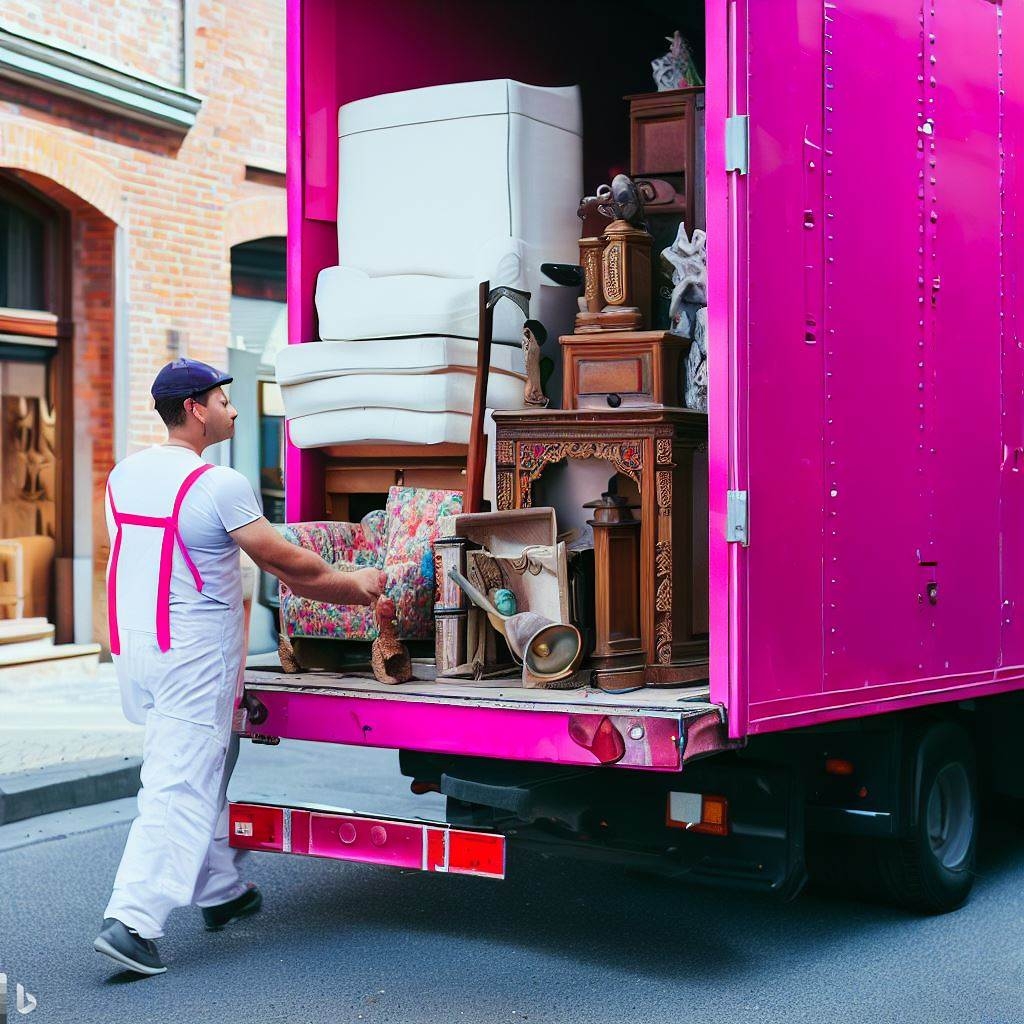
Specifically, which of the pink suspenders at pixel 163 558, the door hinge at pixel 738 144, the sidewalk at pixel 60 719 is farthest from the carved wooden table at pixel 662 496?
the sidewalk at pixel 60 719

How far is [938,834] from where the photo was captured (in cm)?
577

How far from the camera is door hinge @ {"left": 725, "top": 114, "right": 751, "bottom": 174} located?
4.60 metres

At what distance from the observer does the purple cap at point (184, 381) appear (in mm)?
5109

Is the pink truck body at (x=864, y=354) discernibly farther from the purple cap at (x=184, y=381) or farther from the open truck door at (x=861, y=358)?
the purple cap at (x=184, y=381)

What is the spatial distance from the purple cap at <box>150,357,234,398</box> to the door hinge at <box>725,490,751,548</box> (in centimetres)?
164

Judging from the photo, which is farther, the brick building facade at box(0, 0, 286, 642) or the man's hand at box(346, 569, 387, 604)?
the brick building facade at box(0, 0, 286, 642)

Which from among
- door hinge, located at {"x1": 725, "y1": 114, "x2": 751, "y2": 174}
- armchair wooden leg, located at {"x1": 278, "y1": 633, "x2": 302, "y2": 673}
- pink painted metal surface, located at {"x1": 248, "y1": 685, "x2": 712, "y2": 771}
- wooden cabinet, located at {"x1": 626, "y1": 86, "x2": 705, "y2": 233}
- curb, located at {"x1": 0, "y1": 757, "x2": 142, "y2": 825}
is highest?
wooden cabinet, located at {"x1": 626, "y1": 86, "x2": 705, "y2": 233}

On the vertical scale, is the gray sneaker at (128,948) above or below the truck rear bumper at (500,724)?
below

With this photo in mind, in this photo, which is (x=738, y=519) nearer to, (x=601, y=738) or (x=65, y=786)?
(x=601, y=738)

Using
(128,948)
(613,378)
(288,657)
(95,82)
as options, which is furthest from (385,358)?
(95,82)

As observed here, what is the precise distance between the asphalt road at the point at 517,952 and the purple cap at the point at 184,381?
1.80 meters

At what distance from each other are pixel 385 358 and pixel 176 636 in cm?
150

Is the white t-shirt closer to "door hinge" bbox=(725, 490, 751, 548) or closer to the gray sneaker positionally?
the gray sneaker

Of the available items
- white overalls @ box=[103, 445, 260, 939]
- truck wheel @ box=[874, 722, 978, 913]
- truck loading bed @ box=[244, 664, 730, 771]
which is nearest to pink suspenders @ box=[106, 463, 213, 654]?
white overalls @ box=[103, 445, 260, 939]
